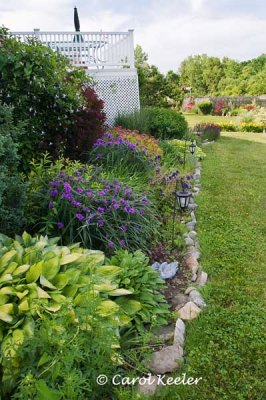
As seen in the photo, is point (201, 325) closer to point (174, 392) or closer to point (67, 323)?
point (174, 392)

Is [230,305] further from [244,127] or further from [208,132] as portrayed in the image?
[244,127]

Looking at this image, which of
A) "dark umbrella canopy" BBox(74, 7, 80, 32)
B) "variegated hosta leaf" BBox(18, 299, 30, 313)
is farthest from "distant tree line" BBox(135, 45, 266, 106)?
"variegated hosta leaf" BBox(18, 299, 30, 313)

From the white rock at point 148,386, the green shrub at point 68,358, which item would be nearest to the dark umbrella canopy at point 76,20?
the green shrub at point 68,358

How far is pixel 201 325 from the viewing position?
82.3 inches

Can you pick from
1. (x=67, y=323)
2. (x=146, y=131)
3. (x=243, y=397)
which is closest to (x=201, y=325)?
Answer: (x=243, y=397)

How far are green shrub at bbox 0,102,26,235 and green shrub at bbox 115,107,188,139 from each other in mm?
5073

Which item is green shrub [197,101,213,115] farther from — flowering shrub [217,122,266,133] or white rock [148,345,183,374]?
white rock [148,345,183,374]

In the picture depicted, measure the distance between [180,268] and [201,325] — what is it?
2.37 ft

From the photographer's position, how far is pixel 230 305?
2.32m

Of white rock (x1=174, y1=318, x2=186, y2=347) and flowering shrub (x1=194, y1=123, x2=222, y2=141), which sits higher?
flowering shrub (x1=194, y1=123, x2=222, y2=141)

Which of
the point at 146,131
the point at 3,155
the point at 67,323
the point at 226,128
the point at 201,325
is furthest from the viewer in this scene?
the point at 226,128

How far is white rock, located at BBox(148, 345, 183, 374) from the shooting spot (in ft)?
5.70

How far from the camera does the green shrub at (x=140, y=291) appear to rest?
1979 millimetres

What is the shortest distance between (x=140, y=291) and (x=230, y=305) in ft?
2.37
